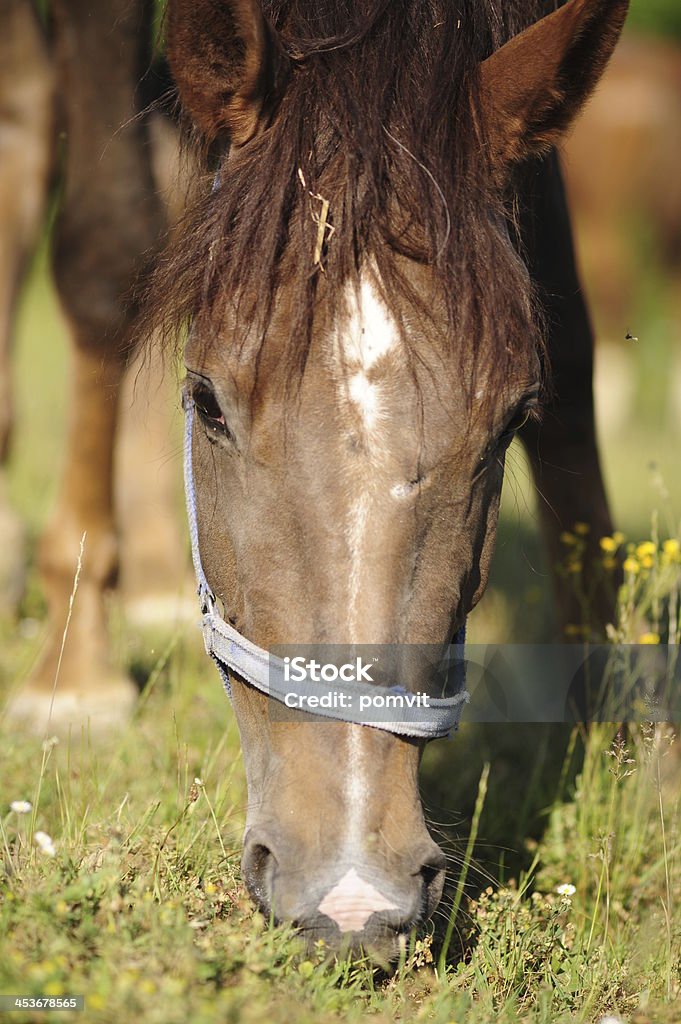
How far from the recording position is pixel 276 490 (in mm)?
2094

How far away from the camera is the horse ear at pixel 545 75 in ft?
7.44

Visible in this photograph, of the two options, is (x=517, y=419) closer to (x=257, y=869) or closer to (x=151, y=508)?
(x=257, y=869)

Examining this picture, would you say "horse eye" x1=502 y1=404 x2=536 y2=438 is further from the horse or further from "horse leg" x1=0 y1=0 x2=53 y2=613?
"horse leg" x1=0 y1=0 x2=53 y2=613

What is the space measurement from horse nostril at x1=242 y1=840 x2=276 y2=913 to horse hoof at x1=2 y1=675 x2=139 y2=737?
1674 millimetres

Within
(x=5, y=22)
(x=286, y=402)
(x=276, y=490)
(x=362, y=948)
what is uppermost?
(x=5, y=22)

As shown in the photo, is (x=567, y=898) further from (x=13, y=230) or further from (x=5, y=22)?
(x=5, y=22)

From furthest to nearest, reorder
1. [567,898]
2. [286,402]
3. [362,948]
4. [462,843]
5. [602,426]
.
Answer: [602,426] < [462,843] < [567,898] < [286,402] < [362,948]

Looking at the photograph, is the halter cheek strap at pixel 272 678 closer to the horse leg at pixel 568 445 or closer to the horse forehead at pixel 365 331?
the horse forehead at pixel 365 331

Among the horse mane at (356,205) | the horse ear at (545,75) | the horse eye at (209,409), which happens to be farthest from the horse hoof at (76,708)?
the horse ear at (545,75)

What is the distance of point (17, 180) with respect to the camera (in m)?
4.27

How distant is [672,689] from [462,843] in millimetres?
1032

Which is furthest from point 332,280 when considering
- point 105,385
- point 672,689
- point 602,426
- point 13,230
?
point 602,426

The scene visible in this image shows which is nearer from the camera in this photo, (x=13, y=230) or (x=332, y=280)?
(x=332, y=280)

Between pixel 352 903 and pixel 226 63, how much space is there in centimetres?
168
